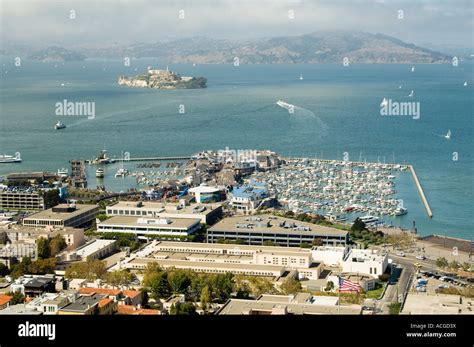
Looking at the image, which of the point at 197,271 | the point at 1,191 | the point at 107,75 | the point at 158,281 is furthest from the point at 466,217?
the point at 107,75

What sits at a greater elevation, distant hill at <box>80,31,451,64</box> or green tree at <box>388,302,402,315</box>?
distant hill at <box>80,31,451,64</box>

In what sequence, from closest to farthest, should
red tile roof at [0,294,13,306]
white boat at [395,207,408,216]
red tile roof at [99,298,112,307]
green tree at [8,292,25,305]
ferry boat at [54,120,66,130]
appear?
red tile roof at [99,298,112,307]
red tile roof at [0,294,13,306]
green tree at [8,292,25,305]
white boat at [395,207,408,216]
ferry boat at [54,120,66,130]

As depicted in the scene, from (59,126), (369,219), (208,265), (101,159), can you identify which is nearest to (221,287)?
(208,265)

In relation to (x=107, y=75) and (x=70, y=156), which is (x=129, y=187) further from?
(x=107, y=75)

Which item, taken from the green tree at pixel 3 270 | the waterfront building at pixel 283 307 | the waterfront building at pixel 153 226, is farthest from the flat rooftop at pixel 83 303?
the waterfront building at pixel 153 226

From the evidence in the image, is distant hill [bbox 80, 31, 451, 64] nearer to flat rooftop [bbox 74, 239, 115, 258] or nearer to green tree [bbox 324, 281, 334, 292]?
flat rooftop [bbox 74, 239, 115, 258]

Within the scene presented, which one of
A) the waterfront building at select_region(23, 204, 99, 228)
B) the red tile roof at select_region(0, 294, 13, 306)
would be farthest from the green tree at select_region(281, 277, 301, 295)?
the waterfront building at select_region(23, 204, 99, 228)
